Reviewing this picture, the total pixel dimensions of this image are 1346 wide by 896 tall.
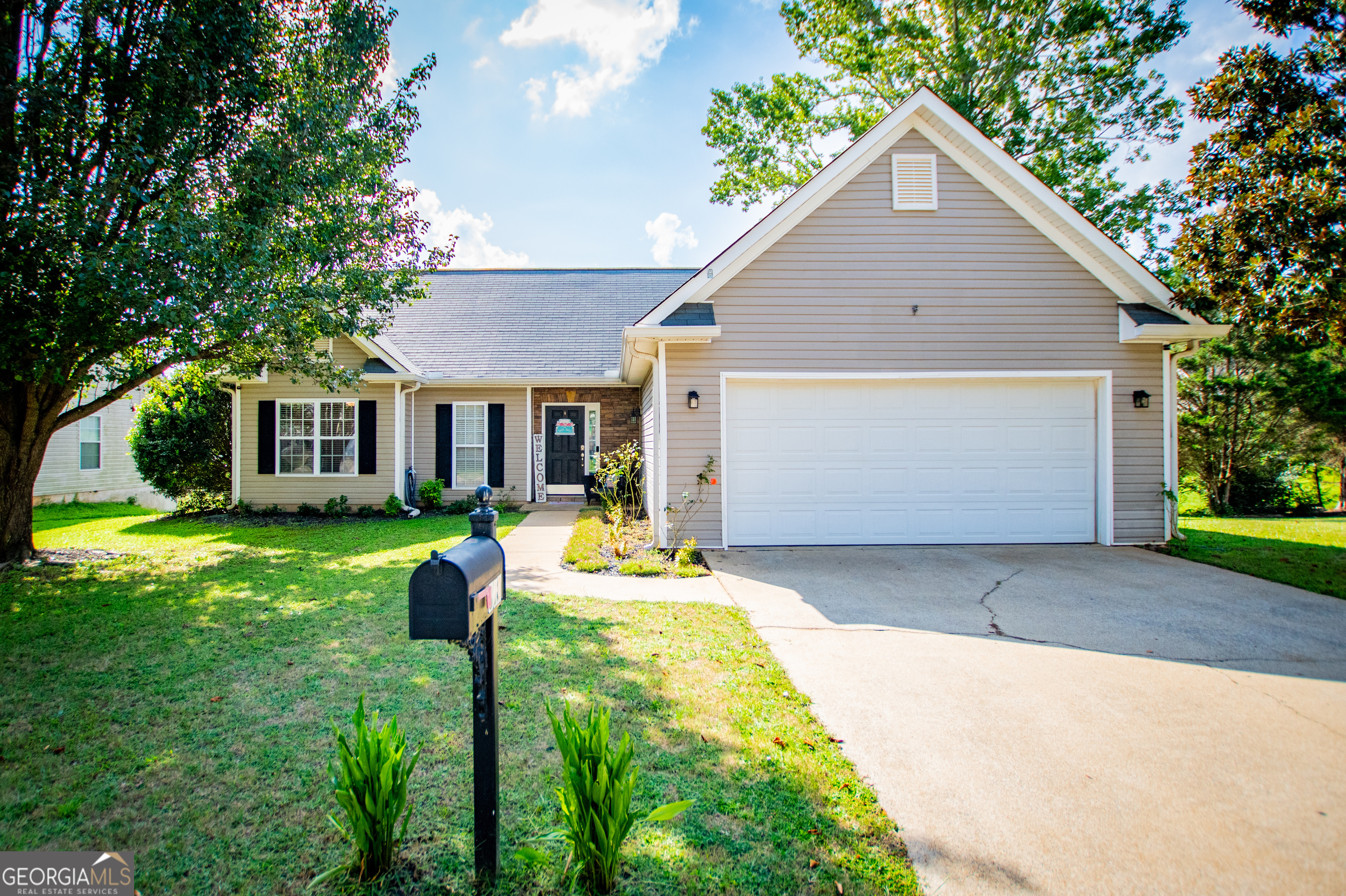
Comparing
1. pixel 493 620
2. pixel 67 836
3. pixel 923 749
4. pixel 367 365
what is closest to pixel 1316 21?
pixel 923 749

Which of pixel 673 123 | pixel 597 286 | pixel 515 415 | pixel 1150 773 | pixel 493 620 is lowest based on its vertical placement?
pixel 1150 773

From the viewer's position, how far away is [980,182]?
8.27m

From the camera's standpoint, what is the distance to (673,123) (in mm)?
11273

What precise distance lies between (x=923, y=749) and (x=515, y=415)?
1158cm

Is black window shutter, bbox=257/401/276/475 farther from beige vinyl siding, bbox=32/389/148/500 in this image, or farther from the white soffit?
the white soffit

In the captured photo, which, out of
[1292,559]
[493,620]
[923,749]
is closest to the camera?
[493,620]

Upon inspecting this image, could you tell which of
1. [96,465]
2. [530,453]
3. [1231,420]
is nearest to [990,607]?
[530,453]

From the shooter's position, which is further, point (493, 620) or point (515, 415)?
point (515, 415)

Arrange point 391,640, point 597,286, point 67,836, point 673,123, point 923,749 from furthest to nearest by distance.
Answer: point 597,286
point 673,123
point 391,640
point 923,749
point 67,836

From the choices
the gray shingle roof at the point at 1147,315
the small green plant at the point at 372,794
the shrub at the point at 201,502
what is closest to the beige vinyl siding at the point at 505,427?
the shrub at the point at 201,502

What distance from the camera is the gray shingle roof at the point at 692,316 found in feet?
25.4

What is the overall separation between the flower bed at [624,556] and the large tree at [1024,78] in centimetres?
1370

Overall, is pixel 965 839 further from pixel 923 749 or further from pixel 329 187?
pixel 329 187

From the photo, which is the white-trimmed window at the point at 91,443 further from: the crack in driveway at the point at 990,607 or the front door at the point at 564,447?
the crack in driveway at the point at 990,607
